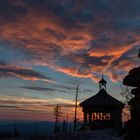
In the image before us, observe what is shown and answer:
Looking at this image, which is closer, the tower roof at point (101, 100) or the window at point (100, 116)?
the tower roof at point (101, 100)

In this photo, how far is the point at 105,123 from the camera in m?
34.9

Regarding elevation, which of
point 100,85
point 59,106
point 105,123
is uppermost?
point 59,106

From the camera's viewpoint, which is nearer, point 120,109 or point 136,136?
point 136,136

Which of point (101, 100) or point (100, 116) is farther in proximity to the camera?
point (100, 116)

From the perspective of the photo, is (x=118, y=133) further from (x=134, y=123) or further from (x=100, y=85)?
(x=100, y=85)

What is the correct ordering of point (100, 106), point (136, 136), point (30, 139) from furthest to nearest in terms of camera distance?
point (100, 106), point (30, 139), point (136, 136)

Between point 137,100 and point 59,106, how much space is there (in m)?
86.4

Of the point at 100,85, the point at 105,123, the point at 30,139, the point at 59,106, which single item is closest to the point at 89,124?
the point at 105,123

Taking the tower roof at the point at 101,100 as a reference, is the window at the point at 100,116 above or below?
below

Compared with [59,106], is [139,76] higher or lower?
lower

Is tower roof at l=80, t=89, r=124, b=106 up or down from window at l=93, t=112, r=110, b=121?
up

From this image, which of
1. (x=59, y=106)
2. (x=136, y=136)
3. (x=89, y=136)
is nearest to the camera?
(x=136, y=136)

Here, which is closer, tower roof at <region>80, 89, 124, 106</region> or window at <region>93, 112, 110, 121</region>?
tower roof at <region>80, 89, 124, 106</region>

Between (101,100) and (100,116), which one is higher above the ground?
(101,100)
